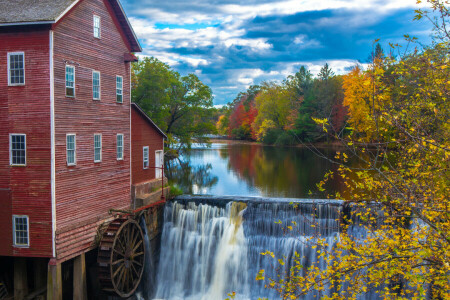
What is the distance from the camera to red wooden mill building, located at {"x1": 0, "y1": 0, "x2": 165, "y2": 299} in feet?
52.4

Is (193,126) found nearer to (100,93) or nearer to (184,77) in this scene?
(184,77)

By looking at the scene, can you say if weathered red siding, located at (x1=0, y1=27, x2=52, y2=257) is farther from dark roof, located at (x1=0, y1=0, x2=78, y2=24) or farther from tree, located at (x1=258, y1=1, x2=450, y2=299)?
tree, located at (x1=258, y1=1, x2=450, y2=299)

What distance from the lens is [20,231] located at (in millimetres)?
16203

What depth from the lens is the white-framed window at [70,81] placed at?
17016 millimetres

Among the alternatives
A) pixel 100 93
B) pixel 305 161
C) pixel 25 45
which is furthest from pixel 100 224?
pixel 305 161

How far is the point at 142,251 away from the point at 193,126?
3015cm

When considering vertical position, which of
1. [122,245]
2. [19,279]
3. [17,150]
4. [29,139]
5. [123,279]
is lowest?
[123,279]

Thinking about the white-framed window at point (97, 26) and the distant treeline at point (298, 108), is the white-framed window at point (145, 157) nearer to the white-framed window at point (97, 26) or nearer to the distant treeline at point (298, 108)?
the white-framed window at point (97, 26)

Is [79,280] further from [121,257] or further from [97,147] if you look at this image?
[97,147]

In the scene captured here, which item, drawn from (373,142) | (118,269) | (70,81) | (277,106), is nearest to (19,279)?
(118,269)

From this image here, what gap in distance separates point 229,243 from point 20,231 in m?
10.5

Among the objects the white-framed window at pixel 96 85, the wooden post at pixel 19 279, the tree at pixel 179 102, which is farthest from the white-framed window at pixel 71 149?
the tree at pixel 179 102

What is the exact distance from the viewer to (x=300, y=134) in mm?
77250

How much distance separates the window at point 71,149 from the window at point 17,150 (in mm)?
1632
